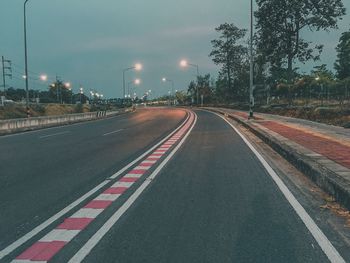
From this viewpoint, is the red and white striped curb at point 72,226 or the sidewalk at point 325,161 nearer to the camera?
the red and white striped curb at point 72,226

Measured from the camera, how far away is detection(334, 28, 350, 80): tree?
81.8m

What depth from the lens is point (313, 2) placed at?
167 feet

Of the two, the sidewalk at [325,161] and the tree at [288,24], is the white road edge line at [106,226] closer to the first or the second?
the sidewalk at [325,161]

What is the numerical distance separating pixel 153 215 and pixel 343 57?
87.4 meters

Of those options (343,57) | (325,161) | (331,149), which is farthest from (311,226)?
(343,57)

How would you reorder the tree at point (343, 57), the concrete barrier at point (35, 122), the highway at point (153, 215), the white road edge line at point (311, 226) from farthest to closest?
the tree at point (343, 57) < the concrete barrier at point (35, 122) < the highway at point (153, 215) < the white road edge line at point (311, 226)

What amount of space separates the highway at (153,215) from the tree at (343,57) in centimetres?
7816

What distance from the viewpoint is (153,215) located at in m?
6.37

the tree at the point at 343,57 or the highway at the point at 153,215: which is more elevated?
the tree at the point at 343,57

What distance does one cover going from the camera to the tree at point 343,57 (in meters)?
81.8

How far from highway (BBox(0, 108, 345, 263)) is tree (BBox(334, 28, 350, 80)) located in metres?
78.2

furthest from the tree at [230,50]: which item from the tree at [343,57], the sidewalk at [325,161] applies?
the sidewalk at [325,161]

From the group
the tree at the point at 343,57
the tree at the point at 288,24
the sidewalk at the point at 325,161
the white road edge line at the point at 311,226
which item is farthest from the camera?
the tree at the point at 343,57

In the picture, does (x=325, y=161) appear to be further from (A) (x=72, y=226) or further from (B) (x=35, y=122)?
(B) (x=35, y=122)
